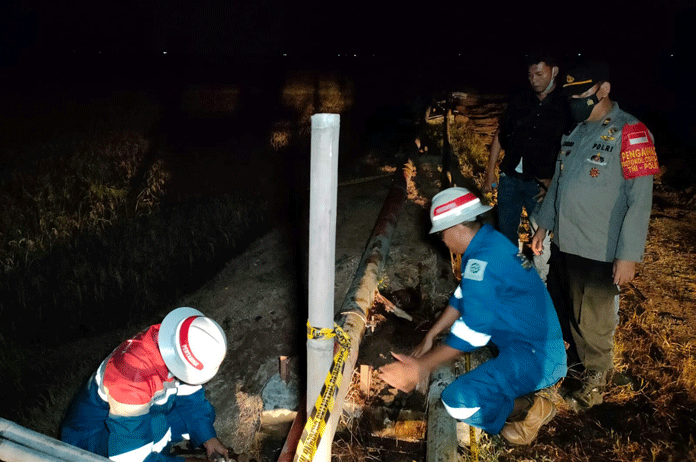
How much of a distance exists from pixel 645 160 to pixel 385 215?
2.22 m

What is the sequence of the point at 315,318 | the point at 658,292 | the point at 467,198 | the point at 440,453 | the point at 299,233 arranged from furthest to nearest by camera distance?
the point at 299,233 → the point at 658,292 → the point at 467,198 → the point at 440,453 → the point at 315,318

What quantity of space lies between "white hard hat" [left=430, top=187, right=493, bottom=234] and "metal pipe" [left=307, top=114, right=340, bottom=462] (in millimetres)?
1175

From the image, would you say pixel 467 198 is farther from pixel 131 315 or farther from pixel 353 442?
pixel 131 315

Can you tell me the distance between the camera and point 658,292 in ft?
13.6

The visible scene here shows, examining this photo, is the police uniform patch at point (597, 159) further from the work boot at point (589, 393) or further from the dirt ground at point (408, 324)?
the dirt ground at point (408, 324)

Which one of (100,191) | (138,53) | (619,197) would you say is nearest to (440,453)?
(619,197)

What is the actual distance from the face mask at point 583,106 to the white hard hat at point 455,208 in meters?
1.05

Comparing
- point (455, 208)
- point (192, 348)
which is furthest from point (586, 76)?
point (192, 348)

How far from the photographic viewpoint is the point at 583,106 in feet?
9.48

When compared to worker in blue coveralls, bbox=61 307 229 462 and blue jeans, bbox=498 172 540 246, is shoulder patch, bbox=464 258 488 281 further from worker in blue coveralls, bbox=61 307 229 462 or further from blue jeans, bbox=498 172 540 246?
blue jeans, bbox=498 172 540 246

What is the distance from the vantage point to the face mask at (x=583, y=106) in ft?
9.41

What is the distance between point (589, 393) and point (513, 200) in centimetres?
182

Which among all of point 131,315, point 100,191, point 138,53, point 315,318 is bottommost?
point 131,315

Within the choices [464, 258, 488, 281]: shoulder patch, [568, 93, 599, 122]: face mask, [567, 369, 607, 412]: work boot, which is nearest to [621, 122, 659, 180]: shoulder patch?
[568, 93, 599, 122]: face mask
